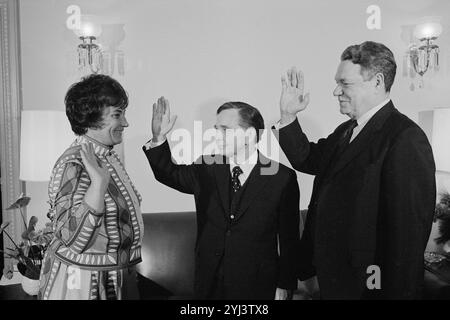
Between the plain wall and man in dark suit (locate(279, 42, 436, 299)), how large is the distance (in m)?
0.13

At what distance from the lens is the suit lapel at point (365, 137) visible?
59.7 inches

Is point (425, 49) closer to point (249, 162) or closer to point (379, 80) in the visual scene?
point (379, 80)

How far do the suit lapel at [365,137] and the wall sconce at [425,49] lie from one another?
0.31 m

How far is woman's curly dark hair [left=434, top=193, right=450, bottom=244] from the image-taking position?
5.61 feet

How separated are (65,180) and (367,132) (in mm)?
1104

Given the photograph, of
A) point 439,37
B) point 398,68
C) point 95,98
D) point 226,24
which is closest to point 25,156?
point 95,98

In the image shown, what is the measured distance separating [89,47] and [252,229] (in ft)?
3.41

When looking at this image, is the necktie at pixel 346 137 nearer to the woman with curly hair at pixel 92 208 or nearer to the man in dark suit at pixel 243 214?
the man in dark suit at pixel 243 214

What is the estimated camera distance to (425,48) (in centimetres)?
171

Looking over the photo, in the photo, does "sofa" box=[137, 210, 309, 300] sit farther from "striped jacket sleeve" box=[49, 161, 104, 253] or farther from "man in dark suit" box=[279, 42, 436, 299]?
"man in dark suit" box=[279, 42, 436, 299]

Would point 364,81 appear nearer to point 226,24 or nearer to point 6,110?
point 226,24

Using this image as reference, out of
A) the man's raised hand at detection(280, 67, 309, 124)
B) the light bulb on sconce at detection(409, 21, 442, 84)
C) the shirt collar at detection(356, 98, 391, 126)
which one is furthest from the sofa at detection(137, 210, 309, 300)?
the light bulb on sconce at detection(409, 21, 442, 84)

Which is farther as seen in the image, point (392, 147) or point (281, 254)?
point (281, 254)

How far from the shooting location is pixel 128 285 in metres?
1.66
